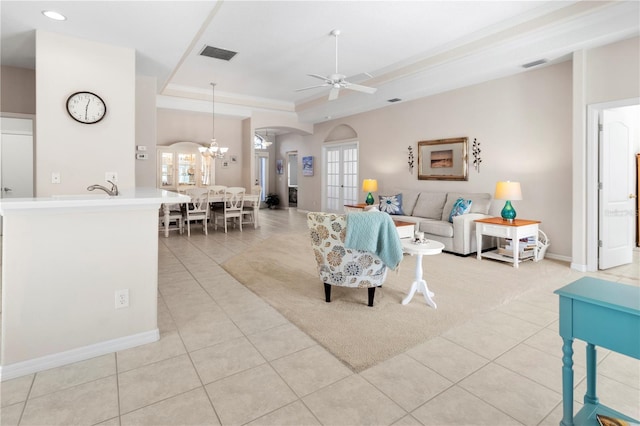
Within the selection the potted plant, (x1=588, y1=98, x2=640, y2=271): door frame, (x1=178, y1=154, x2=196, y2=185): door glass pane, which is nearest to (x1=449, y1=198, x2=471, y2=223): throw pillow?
(x1=588, y1=98, x2=640, y2=271): door frame

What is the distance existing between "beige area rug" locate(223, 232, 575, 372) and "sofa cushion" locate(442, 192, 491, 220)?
36.8 inches

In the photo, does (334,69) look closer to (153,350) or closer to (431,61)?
(431,61)

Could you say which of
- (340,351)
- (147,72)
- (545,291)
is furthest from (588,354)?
(147,72)

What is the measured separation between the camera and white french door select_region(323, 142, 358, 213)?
28.6 feet

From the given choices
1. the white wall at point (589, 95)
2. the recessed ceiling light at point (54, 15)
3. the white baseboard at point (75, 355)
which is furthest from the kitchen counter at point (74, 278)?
the white wall at point (589, 95)

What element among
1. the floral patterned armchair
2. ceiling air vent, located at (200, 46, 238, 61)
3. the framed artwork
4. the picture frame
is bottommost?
the floral patterned armchair

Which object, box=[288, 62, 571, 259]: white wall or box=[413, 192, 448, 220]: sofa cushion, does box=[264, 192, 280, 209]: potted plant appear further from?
box=[413, 192, 448, 220]: sofa cushion

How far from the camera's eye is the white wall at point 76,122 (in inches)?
139

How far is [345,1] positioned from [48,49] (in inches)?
124

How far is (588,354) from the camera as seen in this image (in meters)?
1.58

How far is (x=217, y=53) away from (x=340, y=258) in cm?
426

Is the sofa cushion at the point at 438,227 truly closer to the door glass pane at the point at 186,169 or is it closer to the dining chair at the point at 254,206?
the dining chair at the point at 254,206

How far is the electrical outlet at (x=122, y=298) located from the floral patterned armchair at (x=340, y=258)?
1492mm

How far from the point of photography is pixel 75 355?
2.17m
